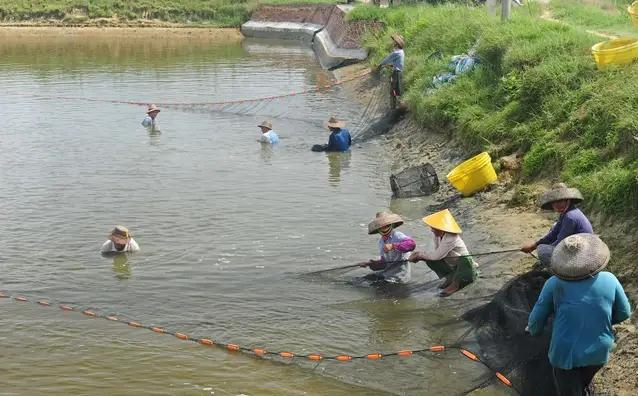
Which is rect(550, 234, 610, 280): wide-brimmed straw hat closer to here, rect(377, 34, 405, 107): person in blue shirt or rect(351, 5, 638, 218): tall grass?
rect(351, 5, 638, 218): tall grass

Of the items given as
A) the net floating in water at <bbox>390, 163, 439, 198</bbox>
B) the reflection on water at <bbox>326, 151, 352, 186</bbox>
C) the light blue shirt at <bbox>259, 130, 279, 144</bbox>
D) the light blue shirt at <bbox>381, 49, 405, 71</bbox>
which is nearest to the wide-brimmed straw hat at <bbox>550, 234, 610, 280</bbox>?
the net floating in water at <bbox>390, 163, 439, 198</bbox>

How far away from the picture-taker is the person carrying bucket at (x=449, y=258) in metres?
8.83

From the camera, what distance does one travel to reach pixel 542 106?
1266 centimetres

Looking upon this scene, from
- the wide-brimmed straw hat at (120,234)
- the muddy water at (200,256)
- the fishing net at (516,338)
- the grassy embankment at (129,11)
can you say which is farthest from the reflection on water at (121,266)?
the grassy embankment at (129,11)

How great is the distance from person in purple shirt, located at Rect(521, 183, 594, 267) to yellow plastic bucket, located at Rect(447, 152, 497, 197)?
3.97m

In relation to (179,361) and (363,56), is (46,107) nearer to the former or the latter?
(363,56)

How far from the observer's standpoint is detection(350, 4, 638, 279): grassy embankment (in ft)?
32.0

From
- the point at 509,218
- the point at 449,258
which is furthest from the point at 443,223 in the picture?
the point at 509,218

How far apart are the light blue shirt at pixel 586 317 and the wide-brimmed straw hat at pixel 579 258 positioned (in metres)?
0.09

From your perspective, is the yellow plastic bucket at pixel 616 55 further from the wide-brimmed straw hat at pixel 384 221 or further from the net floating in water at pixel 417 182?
the wide-brimmed straw hat at pixel 384 221

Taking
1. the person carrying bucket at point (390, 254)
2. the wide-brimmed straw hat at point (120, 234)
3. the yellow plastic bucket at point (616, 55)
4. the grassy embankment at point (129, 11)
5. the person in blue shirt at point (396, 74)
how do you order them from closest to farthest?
the person carrying bucket at point (390, 254) → the wide-brimmed straw hat at point (120, 234) → the yellow plastic bucket at point (616, 55) → the person in blue shirt at point (396, 74) → the grassy embankment at point (129, 11)

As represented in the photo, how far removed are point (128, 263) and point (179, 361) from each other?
3.15 metres

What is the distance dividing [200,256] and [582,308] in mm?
6197

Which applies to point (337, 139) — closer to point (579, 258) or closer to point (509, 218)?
point (509, 218)
